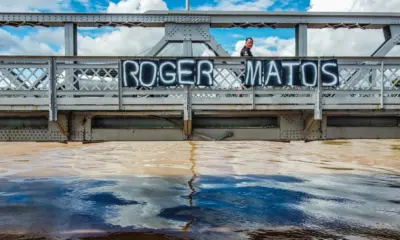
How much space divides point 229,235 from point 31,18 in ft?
62.2

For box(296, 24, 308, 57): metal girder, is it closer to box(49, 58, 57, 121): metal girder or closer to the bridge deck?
the bridge deck

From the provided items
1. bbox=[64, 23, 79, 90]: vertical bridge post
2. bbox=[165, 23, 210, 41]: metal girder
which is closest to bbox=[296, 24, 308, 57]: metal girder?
bbox=[165, 23, 210, 41]: metal girder

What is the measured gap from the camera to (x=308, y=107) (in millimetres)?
9133

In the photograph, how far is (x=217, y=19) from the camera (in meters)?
19.8

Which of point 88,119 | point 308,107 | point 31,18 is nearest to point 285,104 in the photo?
point 308,107

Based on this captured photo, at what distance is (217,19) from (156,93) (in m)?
11.8

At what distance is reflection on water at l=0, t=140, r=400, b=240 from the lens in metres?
4.78

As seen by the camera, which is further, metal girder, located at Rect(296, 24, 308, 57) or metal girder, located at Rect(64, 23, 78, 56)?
metal girder, located at Rect(296, 24, 308, 57)

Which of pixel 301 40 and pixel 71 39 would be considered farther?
pixel 301 40

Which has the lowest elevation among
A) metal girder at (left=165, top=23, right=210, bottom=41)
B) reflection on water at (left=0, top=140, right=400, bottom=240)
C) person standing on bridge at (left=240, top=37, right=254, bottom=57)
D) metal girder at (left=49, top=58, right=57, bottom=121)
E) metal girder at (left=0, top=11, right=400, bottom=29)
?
reflection on water at (left=0, top=140, right=400, bottom=240)

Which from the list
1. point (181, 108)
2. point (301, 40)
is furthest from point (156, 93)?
point (301, 40)

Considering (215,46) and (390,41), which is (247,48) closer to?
(215,46)

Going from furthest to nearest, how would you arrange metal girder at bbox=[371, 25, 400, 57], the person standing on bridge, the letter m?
1. metal girder at bbox=[371, 25, 400, 57]
2. the person standing on bridge
3. the letter m

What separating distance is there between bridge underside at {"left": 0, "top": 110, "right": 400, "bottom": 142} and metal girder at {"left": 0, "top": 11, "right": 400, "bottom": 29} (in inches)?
436
